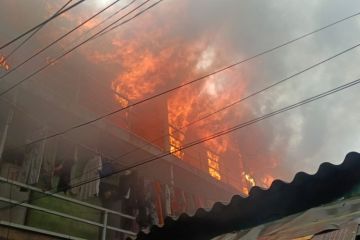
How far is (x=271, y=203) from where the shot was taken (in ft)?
17.7

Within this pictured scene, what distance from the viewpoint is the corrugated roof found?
484 centimetres

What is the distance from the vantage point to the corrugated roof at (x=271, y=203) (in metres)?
4.84

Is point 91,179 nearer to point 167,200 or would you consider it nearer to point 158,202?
point 158,202

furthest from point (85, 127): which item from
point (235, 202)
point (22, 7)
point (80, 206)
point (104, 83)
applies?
point (235, 202)

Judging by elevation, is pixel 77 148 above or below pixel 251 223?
above

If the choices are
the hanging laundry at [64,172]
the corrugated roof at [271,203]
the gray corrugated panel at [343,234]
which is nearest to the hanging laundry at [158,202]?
the hanging laundry at [64,172]

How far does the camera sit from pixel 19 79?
869 cm

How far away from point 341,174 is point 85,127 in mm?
6979

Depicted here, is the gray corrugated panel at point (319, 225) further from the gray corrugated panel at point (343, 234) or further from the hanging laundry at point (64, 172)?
the hanging laundry at point (64, 172)

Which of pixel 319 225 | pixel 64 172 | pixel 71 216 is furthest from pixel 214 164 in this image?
pixel 319 225

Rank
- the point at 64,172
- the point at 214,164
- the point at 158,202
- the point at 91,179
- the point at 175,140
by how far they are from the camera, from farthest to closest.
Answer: the point at 214,164
the point at 175,140
the point at 158,202
the point at 64,172
the point at 91,179

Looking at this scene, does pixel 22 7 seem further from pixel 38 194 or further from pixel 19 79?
pixel 38 194

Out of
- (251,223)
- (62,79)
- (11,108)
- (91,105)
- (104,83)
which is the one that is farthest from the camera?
(104,83)

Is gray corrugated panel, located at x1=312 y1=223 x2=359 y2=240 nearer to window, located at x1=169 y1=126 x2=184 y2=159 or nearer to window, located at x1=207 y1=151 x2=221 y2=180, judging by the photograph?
window, located at x1=169 y1=126 x2=184 y2=159
